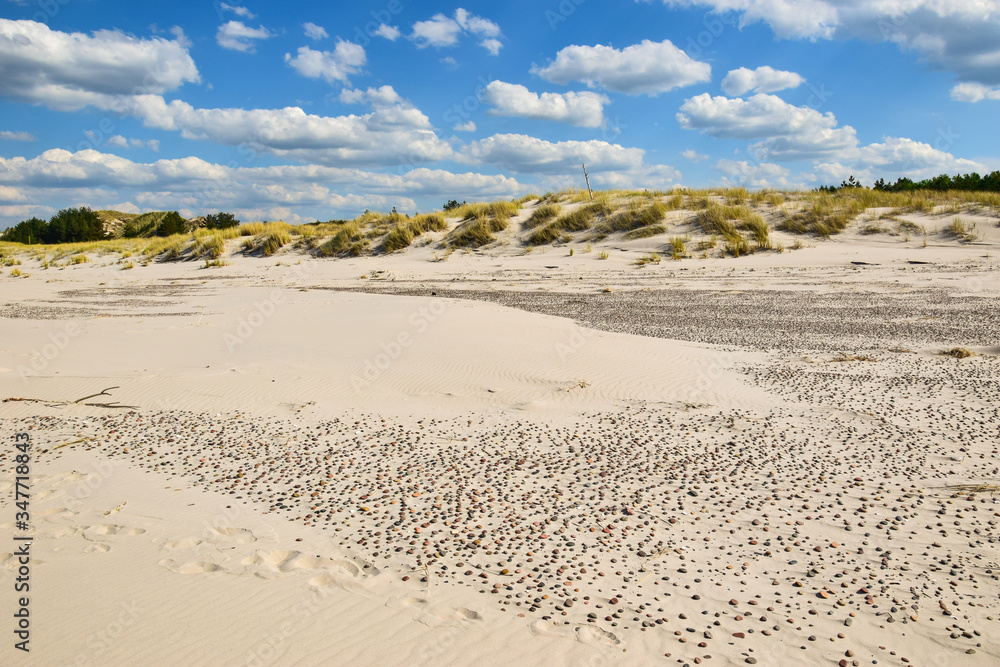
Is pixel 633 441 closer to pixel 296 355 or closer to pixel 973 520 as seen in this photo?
pixel 973 520

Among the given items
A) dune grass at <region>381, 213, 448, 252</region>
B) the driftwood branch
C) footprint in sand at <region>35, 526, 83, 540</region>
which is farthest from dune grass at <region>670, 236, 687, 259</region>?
footprint in sand at <region>35, 526, 83, 540</region>

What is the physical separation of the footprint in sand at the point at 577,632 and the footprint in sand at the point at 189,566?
5.72ft

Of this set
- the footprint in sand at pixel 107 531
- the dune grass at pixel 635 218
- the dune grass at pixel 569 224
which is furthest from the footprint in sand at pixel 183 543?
the dune grass at pixel 569 224

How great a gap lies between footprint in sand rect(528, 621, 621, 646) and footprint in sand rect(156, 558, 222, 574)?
174 centimetres

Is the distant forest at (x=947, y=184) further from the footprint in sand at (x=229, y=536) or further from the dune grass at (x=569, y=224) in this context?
the footprint in sand at (x=229, y=536)

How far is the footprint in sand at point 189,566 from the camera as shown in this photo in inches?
124

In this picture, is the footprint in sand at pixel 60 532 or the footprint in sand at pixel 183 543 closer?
the footprint in sand at pixel 183 543

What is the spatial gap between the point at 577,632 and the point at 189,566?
2074 millimetres

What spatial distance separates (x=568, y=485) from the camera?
4.12m

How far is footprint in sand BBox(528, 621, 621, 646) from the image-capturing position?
2.59 m

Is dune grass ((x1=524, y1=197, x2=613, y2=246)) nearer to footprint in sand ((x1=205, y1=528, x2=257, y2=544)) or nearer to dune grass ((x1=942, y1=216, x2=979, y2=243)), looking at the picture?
dune grass ((x1=942, y1=216, x2=979, y2=243))

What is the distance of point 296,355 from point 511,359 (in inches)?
124

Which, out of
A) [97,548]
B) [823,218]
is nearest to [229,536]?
[97,548]

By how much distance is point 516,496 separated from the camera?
3.96 m
